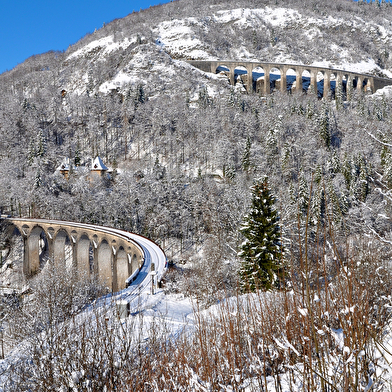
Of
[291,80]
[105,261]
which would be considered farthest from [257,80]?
[105,261]

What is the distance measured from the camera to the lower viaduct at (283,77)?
4518 inches

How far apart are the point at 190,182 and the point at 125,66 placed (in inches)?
2772

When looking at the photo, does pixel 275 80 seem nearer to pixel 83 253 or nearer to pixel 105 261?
pixel 83 253

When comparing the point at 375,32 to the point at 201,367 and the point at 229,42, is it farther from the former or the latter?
the point at 201,367

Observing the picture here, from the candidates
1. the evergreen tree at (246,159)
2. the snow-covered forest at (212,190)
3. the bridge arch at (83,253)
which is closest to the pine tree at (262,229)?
the snow-covered forest at (212,190)

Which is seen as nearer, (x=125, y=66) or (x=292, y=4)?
(x=125, y=66)

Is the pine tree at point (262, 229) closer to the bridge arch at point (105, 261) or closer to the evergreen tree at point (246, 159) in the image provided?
the bridge arch at point (105, 261)

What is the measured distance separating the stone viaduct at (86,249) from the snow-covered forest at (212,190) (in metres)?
5.40

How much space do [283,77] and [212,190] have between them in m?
83.2

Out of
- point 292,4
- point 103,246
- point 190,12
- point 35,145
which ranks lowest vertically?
point 103,246

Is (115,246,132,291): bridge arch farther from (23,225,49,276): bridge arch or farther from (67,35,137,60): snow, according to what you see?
(67,35,137,60): snow

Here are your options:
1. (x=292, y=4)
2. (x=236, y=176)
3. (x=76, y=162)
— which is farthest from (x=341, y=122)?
(x=292, y=4)

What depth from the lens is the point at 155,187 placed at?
5638 cm

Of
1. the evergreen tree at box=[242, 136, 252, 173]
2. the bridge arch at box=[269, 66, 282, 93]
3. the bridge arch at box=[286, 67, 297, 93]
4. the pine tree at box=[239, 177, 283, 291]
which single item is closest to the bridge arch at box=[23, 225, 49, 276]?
the pine tree at box=[239, 177, 283, 291]
